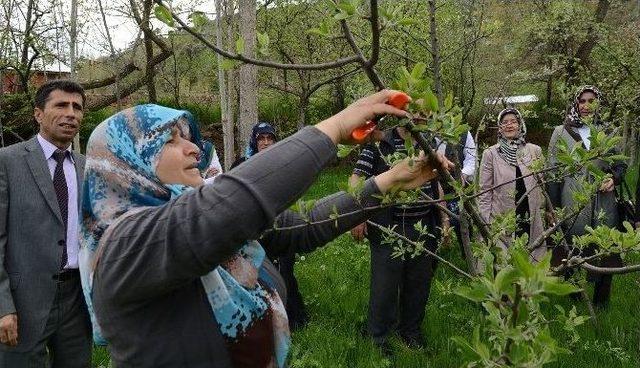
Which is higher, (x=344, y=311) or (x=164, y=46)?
(x=164, y=46)

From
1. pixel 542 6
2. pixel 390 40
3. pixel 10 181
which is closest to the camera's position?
pixel 10 181

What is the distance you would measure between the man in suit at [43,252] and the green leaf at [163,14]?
79.4 inches

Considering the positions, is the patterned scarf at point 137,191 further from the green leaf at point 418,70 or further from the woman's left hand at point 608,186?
the woman's left hand at point 608,186

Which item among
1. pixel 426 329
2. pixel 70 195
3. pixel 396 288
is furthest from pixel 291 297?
pixel 70 195

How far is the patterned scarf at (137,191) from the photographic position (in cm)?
153

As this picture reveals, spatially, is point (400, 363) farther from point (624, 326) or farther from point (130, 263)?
point (130, 263)

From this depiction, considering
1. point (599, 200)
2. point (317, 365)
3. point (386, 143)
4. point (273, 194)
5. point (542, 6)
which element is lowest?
point (317, 365)

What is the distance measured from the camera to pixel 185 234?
121 centimetres

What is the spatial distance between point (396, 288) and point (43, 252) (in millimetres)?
2481

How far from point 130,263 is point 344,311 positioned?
3.99 meters

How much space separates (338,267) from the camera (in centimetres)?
667

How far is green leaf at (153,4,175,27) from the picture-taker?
1333 millimetres

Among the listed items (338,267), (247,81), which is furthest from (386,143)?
(247,81)

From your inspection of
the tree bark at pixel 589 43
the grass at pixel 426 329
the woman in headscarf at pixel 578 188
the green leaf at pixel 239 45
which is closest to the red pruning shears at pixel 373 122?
the green leaf at pixel 239 45
